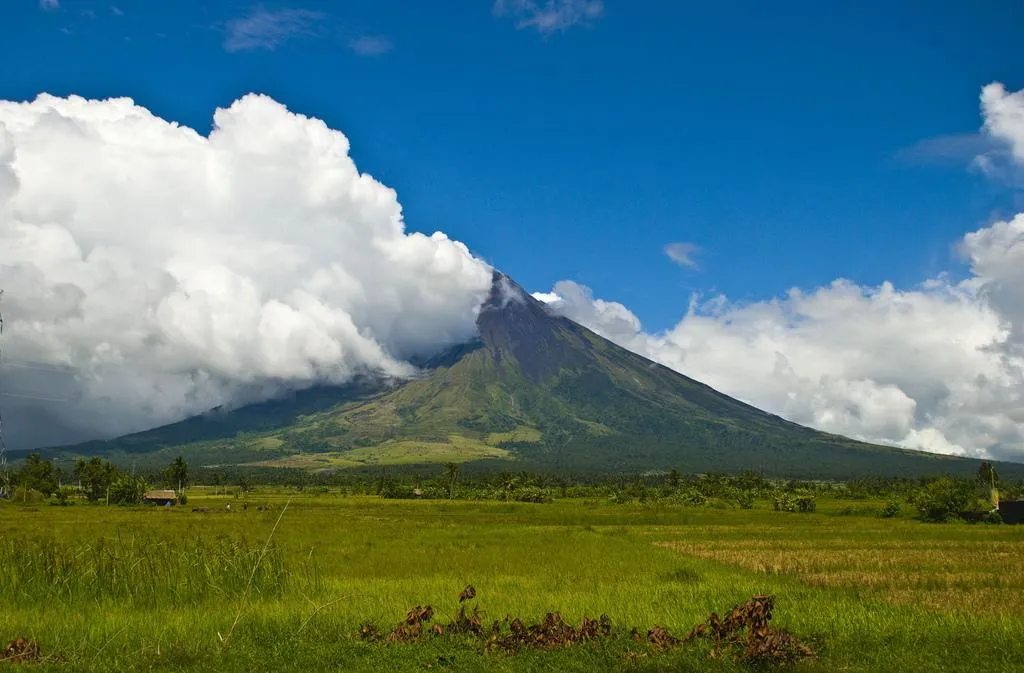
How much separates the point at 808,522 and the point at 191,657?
58.8 metres

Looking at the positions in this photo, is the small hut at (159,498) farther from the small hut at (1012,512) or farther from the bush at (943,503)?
the small hut at (1012,512)

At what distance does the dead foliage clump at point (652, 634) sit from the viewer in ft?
36.5

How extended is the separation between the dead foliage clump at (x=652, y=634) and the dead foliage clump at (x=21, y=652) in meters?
5.02

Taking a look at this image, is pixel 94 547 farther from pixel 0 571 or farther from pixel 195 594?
pixel 195 594

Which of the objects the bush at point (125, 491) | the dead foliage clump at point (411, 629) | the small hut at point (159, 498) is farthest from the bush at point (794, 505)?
the bush at point (125, 491)

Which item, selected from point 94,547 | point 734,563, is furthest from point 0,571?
point 734,563

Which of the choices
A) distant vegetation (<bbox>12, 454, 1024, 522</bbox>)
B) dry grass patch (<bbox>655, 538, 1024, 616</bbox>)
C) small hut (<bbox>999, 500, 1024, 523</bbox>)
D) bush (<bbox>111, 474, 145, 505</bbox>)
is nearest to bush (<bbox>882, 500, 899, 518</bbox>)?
distant vegetation (<bbox>12, 454, 1024, 522</bbox>)

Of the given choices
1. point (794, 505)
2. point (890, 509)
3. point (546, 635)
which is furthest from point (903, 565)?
point (794, 505)

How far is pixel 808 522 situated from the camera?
6100 centimetres

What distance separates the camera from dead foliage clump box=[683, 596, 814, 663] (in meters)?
11.0

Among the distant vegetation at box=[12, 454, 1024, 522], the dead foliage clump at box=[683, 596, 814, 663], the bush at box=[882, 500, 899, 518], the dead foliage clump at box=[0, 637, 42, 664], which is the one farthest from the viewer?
the bush at box=[882, 500, 899, 518]

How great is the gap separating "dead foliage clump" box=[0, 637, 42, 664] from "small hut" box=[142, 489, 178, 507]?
10170cm

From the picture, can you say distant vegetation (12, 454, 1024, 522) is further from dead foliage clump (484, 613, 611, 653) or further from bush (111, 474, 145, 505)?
dead foliage clump (484, 613, 611, 653)

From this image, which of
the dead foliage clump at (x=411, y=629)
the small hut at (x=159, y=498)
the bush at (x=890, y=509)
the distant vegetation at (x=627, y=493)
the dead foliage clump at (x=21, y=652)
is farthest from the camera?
the small hut at (x=159, y=498)
